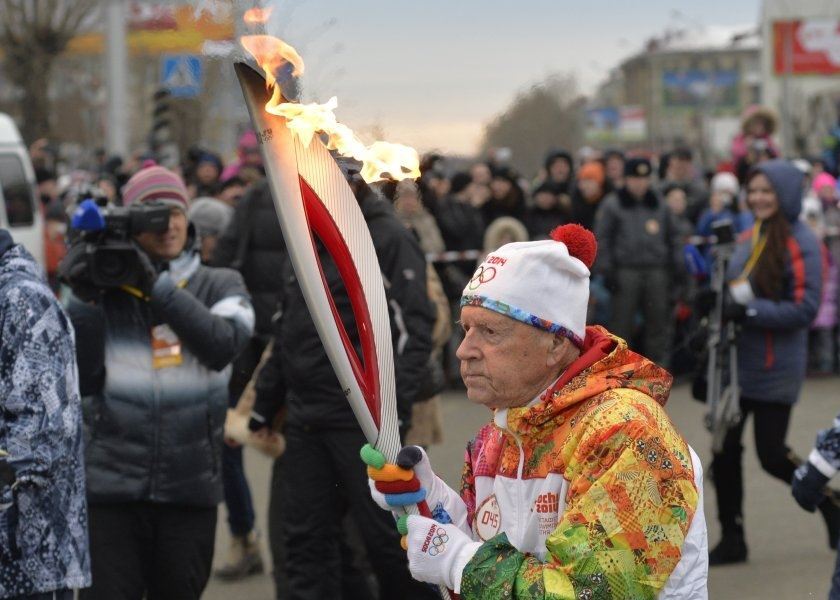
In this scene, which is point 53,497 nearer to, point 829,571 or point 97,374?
point 97,374

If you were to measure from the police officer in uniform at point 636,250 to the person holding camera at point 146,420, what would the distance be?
7.01m

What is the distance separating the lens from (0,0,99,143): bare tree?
103 ft

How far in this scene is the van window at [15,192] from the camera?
13406 millimetres

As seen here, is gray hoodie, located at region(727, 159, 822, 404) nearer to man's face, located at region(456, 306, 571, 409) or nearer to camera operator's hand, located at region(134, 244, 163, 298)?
camera operator's hand, located at region(134, 244, 163, 298)

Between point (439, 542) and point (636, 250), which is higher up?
point (439, 542)

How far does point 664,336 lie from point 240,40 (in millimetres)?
9159

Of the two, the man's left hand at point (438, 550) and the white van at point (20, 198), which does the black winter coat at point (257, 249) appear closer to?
the man's left hand at point (438, 550)

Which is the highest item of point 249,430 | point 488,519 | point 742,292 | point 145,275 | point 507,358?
point 507,358

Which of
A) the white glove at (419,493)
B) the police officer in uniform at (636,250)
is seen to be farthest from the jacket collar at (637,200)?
the white glove at (419,493)

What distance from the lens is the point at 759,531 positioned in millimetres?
7457

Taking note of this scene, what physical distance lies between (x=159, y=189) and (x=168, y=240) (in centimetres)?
25

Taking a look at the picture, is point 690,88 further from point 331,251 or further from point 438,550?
point 438,550

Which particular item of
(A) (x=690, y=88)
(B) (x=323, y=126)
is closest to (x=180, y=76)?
(B) (x=323, y=126)

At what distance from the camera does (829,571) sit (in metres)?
6.60
